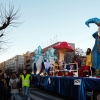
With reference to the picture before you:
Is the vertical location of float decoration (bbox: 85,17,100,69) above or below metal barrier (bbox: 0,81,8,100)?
above

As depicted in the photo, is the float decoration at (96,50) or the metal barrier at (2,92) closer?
the metal barrier at (2,92)

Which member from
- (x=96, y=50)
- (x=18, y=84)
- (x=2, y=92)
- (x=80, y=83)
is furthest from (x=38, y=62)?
(x=80, y=83)

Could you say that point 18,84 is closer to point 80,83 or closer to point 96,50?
point 80,83

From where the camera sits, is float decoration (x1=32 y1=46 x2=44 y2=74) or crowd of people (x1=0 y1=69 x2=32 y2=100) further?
float decoration (x1=32 y1=46 x2=44 y2=74)

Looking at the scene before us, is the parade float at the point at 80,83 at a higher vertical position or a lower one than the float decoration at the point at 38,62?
lower

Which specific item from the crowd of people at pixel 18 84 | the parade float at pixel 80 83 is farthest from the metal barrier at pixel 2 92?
the parade float at pixel 80 83

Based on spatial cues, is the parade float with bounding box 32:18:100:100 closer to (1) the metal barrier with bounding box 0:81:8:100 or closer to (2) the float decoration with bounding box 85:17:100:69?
(2) the float decoration with bounding box 85:17:100:69

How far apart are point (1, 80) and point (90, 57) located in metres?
5.20

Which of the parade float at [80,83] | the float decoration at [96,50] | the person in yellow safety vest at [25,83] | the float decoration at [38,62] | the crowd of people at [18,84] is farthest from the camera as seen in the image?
the float decoration at [38,62]

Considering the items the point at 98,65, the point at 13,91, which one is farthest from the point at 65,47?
the point at 13,91

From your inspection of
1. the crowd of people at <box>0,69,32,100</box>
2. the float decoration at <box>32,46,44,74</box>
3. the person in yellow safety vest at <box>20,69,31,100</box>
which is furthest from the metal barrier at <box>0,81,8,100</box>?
the float decoration at <box>32,46,44,74</box>

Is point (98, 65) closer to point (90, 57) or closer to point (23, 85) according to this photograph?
point (90, 57)

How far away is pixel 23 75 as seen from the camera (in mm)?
10797

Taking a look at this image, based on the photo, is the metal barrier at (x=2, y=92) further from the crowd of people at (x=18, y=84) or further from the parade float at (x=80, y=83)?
the parade float at (x=80, y=83)
